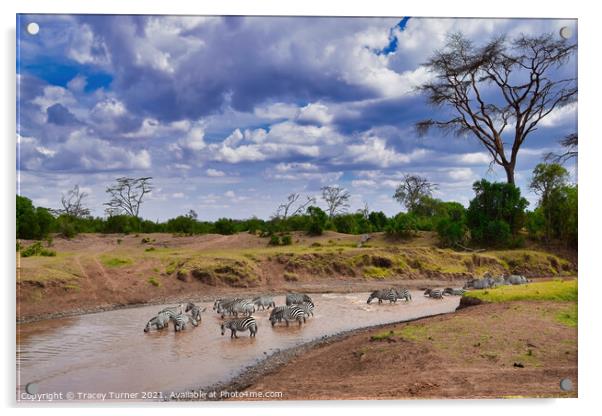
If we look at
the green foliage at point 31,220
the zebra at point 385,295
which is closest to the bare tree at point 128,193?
the green foliage at point 31,220

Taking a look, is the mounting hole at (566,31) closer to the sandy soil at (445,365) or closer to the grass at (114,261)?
the sandy soil at (445,365)

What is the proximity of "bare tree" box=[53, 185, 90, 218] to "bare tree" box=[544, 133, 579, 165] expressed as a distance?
774 cm

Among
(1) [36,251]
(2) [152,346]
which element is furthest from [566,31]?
(1) [36,251]

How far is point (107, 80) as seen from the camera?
729 cm

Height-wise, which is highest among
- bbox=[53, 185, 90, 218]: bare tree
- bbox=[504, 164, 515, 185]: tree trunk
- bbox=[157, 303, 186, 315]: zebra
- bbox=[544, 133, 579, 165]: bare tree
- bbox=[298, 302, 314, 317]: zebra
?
bbox=[544, 133, 579, 165]: bare tree

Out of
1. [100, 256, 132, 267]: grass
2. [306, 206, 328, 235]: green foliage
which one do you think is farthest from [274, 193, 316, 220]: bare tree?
[100, 256, 132, 267]: grass

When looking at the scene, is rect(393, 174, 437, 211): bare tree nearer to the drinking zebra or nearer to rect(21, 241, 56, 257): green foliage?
the drinking zebra

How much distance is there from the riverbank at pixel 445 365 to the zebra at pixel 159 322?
2586mm

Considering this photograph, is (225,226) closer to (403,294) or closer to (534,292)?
(403,294)

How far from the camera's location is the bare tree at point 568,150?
7.34m

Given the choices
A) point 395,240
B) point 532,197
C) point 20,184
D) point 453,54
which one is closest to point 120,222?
point 20,184

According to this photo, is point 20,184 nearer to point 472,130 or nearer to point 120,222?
point 120,222

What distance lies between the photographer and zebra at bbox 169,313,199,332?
9.25 meters
